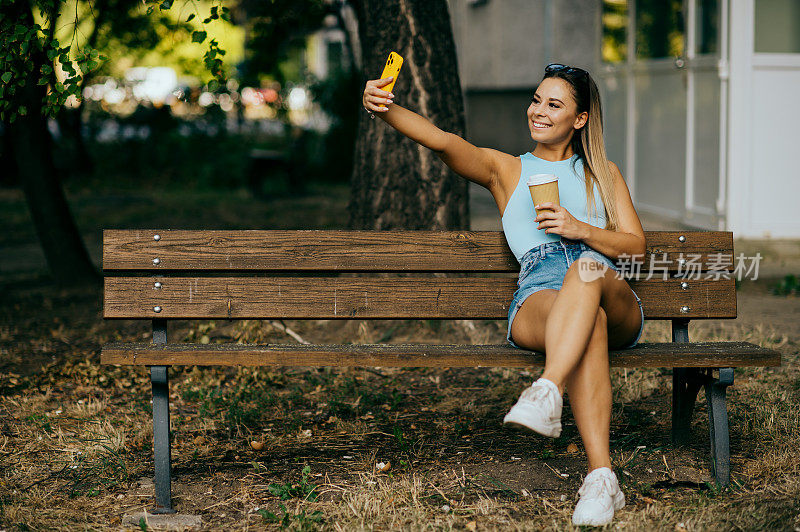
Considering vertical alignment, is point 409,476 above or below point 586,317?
below

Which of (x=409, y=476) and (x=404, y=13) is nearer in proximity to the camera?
(x=409, y=476)

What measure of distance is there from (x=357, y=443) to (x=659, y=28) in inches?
303

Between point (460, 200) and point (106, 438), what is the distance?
2.56 meters

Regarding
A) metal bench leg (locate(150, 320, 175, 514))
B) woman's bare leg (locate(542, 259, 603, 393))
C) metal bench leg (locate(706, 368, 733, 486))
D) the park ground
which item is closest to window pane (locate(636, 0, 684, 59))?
the park ground

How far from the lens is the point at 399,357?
3461 mm

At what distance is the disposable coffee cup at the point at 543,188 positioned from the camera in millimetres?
3430

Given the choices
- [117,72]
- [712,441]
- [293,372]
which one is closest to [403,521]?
[712,441]

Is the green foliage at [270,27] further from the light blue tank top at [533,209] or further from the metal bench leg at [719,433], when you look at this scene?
the metal bench leg at [719,433]

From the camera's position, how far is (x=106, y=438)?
420cm

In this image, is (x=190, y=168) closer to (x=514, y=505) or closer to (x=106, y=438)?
(x=106, y=438)

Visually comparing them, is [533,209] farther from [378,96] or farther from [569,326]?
[378,96]

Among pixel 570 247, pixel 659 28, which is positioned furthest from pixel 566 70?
pixel 659 28

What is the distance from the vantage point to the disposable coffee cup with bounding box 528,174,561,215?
3.43 meters

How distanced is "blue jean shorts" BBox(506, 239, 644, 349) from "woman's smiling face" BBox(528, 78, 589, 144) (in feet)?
1.37
